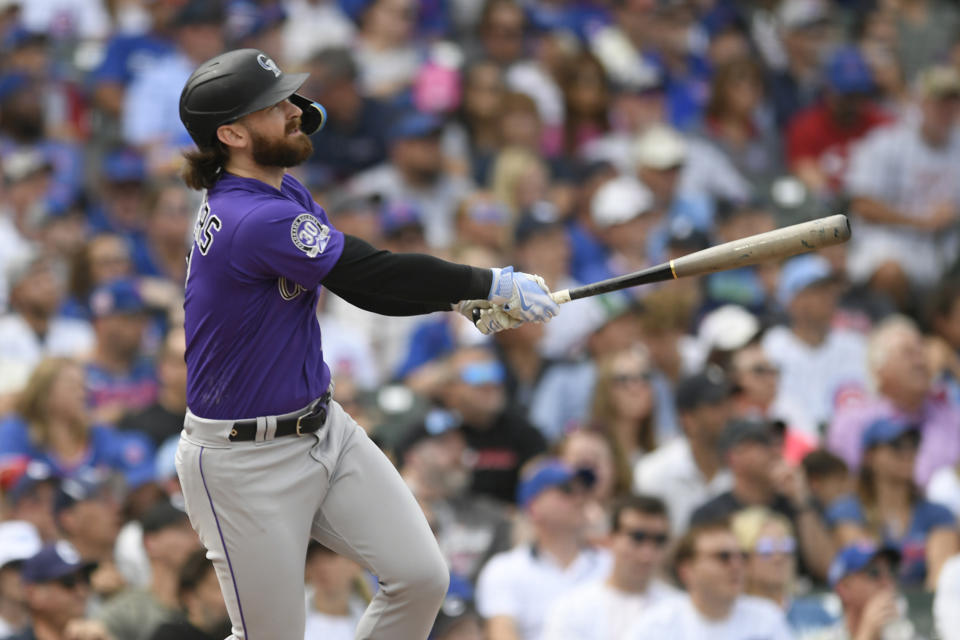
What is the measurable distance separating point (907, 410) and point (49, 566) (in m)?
4.79

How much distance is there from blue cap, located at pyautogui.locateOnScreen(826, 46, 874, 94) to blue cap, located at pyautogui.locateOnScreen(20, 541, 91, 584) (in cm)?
740

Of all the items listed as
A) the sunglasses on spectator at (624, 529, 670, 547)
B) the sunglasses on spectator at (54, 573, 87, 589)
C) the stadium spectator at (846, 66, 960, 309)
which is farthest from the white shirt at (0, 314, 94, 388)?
the stadium spectator at (846, 66, 960, 309)

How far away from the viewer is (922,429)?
8.26 m

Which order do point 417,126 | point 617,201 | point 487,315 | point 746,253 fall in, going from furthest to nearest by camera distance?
point 617,201
point 417,126
point 746,253
point 487,315

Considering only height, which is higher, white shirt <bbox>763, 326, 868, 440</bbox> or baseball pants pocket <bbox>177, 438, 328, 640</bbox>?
baseball pants pocket <bbox>177, 438, 328, 640</bbox>

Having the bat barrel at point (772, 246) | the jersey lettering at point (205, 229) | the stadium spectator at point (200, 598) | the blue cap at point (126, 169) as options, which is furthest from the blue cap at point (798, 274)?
the jersey lettering at point (205, 229)

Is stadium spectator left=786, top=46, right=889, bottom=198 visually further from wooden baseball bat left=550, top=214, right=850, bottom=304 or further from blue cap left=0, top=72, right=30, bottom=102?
wooden baseball bat left=550, top=214, right=850, bottom=304

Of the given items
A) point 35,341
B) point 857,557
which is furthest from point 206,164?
point 35,341

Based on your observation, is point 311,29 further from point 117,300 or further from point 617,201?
point 117,300

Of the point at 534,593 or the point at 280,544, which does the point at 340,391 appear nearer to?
the point at 534,593

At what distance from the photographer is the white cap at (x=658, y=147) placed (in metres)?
10.8

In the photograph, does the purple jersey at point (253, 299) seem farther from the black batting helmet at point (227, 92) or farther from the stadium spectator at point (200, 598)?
the stadium spectator at point (200, 598)

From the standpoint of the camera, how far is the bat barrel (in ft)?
14.5

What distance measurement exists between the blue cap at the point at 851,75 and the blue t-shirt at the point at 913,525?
480 centimetres
